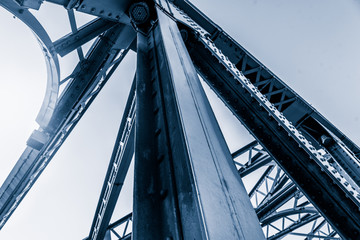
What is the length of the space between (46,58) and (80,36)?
90 centimetres

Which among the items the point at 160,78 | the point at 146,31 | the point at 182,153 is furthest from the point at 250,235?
the point at 146,31

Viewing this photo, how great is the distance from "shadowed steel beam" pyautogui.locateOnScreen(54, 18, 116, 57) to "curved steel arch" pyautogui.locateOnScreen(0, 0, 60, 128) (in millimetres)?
205

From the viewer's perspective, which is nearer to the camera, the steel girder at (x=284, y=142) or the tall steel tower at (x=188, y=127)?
the tall steel tower at (x=188, y=127)

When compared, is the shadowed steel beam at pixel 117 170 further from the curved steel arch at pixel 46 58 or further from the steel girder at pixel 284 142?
the curved steel arch at pixel 46 58

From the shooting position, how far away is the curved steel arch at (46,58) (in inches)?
178

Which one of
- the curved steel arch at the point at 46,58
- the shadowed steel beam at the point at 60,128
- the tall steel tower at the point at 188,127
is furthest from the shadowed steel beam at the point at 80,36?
the shadowed steel beam at the point at 60,128

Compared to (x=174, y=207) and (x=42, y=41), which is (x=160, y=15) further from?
(x=42, y=41)

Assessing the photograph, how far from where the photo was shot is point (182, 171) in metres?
1.09

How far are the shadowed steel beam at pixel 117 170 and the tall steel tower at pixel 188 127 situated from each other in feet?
0.07

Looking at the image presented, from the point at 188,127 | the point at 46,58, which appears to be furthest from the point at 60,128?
the point at 188,127

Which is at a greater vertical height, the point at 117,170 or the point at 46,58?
the point at 46,58

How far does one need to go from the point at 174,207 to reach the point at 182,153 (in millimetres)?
245

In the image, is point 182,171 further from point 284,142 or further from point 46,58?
point 46,58

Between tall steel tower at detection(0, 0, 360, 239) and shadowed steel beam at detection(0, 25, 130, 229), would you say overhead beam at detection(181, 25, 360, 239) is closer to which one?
tall steel tower at detection(0, 0, 360, 239)
